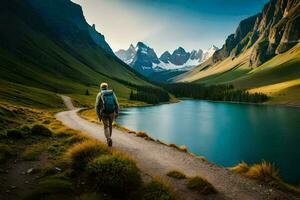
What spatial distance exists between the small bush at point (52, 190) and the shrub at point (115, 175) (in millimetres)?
1171

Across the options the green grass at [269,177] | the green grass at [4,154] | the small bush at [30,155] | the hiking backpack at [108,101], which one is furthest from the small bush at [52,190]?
the green grass at [269,177]

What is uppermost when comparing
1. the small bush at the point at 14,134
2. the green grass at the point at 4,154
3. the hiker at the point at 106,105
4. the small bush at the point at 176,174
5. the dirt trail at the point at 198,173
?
the hiker at the point at 106,105

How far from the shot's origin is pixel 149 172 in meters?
16.4

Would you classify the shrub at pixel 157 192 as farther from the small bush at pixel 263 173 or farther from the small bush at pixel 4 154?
the small bush at pixel 4 154

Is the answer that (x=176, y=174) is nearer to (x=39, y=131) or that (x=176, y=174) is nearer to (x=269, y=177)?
(x=269, y=177)

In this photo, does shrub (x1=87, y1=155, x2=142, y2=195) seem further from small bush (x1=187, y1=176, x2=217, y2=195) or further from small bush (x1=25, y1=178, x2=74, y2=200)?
small bush (x1=187, y1=176, x2=217, y2=195)

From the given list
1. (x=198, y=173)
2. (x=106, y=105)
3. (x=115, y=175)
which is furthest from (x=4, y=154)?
(x=198, y=173)

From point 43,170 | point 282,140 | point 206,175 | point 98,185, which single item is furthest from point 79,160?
point 282,140

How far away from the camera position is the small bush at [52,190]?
35.3 feet

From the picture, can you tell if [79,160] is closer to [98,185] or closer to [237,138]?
[98,185]

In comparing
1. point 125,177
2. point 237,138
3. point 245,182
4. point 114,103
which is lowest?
point 237,138

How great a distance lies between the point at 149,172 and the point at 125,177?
179 inches

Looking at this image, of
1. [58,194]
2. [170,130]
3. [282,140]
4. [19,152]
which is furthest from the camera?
[170,130]

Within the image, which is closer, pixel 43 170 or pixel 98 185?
pixel 98 185
